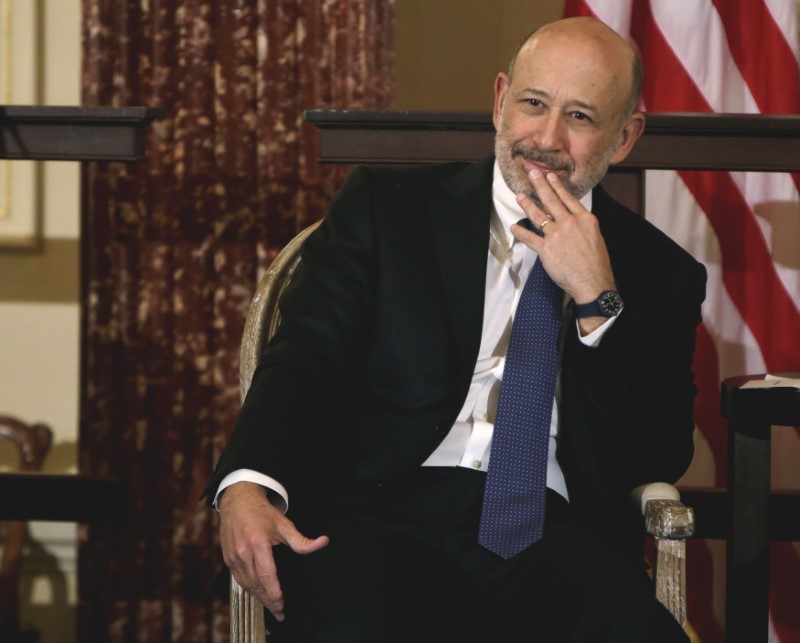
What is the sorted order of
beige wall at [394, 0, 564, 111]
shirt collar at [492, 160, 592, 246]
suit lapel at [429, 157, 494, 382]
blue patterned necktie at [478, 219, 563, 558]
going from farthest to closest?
beige wall at [394, 0, 564, 111] → shirt collar at [492, 160, 592, 246] → suit lapel at [429, 157, 494, 382] → blue patterned necktie at [478, 219, 563, 558]

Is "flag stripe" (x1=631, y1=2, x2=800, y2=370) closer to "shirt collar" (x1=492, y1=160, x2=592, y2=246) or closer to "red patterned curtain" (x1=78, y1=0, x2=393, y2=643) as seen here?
"red patterned curtain" (x1=78, y1=0, x2=393, y2=643)

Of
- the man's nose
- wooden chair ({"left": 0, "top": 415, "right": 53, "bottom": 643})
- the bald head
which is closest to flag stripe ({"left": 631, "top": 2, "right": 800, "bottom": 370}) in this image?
the bald head

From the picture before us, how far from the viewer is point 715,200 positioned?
2.85 meters

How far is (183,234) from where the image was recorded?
2.62 meters

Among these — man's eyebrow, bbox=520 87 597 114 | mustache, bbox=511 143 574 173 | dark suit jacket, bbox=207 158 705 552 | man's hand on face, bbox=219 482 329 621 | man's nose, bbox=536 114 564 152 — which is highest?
man's eyebrow, bbox=520 87 597 114

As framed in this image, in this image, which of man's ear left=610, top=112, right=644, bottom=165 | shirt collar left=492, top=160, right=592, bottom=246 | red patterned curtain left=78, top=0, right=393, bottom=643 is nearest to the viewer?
shirt collar left=492, top=160, right=592, bottom=246

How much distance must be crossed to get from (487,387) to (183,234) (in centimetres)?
109

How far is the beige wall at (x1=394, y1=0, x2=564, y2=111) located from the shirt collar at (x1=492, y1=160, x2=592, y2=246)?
146cm

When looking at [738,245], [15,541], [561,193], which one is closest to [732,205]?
[738,245]

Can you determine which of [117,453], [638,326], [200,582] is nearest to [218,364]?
[117,453]

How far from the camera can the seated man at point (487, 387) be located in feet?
5.07

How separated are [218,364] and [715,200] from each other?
4.29 ft

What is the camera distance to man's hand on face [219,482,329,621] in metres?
1.41

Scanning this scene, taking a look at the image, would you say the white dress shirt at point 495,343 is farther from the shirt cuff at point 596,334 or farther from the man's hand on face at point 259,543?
the man's hand on face at point 259,543
